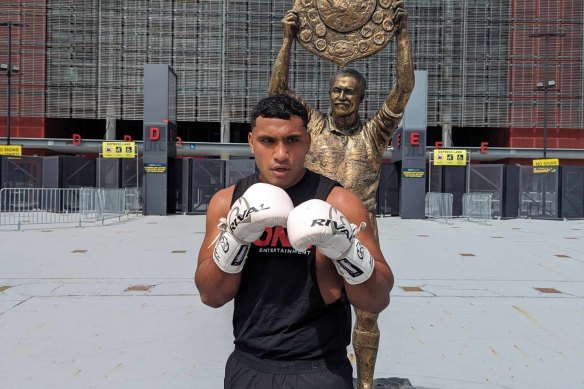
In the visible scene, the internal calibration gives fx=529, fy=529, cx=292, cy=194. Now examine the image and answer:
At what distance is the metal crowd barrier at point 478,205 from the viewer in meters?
23.4

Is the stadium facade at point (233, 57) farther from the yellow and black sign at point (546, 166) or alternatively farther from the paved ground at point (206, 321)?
the paved ground at point (206, 321)

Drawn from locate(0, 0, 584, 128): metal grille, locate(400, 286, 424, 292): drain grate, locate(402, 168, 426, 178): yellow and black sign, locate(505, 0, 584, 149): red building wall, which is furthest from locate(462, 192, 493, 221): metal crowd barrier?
locate(505, 0, 584, 149): red building wall

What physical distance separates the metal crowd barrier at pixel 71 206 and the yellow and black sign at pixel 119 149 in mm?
1819

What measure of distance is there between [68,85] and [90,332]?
36.0m

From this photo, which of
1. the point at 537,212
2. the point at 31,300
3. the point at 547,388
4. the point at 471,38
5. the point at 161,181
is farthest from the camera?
the point at 471,38

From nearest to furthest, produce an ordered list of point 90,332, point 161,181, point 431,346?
1. point 431,346
2. point 90,332
3. point 161,181

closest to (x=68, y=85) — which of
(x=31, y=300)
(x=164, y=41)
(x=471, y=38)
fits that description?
(x=164, y=41)

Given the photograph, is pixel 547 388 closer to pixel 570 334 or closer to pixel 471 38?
pixel 570 334

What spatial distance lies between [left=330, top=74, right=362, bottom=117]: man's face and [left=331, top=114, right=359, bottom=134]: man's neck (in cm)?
6

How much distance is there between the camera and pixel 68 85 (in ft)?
123

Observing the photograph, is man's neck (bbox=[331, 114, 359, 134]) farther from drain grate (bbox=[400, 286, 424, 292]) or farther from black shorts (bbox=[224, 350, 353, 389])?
drain grate (bbox=[400, 286, 424, 292])

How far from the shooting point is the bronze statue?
3514 millimetres

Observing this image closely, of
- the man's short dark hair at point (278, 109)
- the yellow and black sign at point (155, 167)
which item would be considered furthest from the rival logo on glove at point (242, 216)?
the yellow and black sign at point (155, 167)

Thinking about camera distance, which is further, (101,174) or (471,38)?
(471,38)
